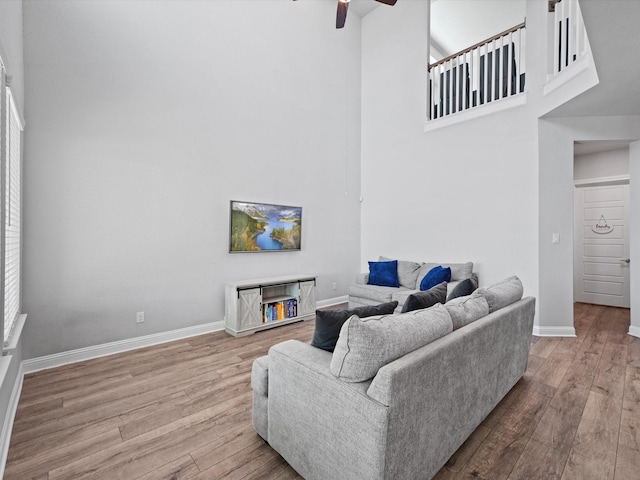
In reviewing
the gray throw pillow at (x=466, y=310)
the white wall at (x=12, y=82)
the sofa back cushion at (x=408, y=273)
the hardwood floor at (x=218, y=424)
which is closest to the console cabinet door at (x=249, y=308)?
the hardwood floor at (x=218, y=424)

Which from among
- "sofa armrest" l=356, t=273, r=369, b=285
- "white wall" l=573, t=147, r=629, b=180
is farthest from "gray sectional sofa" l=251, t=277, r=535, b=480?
"white wall" l=573, t=147, r=629, b=180

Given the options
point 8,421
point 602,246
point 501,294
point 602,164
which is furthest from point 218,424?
point 602,164

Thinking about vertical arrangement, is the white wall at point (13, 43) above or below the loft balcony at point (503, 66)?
below

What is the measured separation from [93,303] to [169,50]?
2.95 meters

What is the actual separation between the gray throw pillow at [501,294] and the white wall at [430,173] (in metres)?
1.85

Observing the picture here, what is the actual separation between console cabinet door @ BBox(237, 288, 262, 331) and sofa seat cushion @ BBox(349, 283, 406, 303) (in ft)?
5.26

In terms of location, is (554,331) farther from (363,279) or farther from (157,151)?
(157,151)

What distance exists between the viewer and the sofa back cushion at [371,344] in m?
1.36

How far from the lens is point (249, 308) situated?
392 cm

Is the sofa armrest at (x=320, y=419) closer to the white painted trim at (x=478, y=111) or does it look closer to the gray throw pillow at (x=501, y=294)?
the gray throw pillow at (x=501, y=294)

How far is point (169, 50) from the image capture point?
367 cm

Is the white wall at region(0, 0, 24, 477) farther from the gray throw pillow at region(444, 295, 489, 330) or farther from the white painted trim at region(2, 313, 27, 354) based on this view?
the gray throw pillow at region(444, 295, 489, 330)

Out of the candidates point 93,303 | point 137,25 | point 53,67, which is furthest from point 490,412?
point 137,25

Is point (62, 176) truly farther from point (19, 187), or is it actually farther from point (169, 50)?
point (169, 50)
